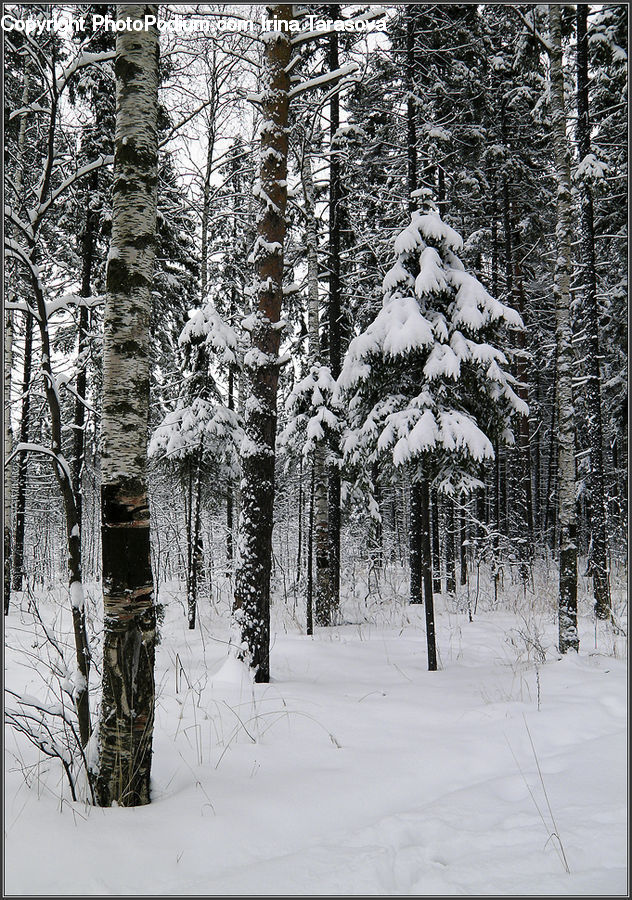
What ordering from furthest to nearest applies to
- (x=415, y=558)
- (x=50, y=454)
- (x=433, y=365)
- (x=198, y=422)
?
(x=415, y=558) < (x=198, y=422) < (x=433, y=365) < (x=50, y=454)

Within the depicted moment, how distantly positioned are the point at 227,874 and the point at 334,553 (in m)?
9.47

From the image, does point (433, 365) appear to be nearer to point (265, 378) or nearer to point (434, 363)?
point (434, 363)

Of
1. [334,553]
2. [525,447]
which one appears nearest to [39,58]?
[334,553]

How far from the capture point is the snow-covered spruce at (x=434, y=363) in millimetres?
6508

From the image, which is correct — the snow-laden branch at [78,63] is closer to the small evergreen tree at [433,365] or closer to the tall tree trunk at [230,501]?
the small evergreen tree at [433,365]

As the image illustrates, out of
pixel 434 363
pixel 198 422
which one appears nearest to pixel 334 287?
pixel 198 422

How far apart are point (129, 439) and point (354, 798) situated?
2641mm

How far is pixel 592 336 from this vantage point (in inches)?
419

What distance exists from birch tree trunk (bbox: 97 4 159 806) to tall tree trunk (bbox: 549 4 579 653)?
6545mm

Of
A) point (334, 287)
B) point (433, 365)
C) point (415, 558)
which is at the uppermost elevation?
point (334, 287)

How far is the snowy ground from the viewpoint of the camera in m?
2.24

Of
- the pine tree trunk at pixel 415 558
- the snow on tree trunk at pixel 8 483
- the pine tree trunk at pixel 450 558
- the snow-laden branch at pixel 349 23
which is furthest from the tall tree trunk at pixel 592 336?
the snow on tree trunk at pixel 8 483

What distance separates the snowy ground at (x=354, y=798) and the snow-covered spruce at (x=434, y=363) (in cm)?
293

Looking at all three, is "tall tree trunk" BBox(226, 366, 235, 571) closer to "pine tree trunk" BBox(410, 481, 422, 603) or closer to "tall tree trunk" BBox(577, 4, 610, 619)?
"pine tree trunk" BBox(410, 481, 422, 603)
